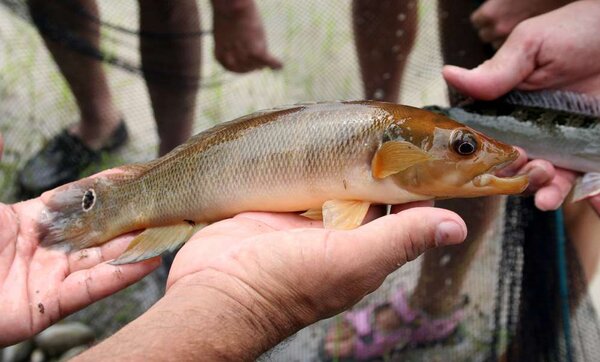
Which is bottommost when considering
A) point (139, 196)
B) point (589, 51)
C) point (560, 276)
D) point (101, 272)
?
point (560, 276)

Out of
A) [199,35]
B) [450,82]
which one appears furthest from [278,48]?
[450,82]

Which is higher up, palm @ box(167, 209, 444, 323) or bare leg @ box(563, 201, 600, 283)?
palm @ box(167, 209, 444, 323)

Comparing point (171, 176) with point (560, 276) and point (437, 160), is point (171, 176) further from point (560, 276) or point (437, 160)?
point (560, 276)

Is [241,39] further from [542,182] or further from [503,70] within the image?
[542,182]

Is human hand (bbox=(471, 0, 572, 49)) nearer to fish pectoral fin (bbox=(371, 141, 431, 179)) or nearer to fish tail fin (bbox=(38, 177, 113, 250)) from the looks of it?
fish pectoral fin (bbox=(371, 141, 431, 179))

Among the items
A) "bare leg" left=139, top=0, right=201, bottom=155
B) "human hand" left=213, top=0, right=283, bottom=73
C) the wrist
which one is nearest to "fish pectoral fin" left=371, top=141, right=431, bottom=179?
the wrist

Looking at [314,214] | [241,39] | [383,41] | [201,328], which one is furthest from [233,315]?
[383,41]

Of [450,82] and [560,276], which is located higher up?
[450,82]
